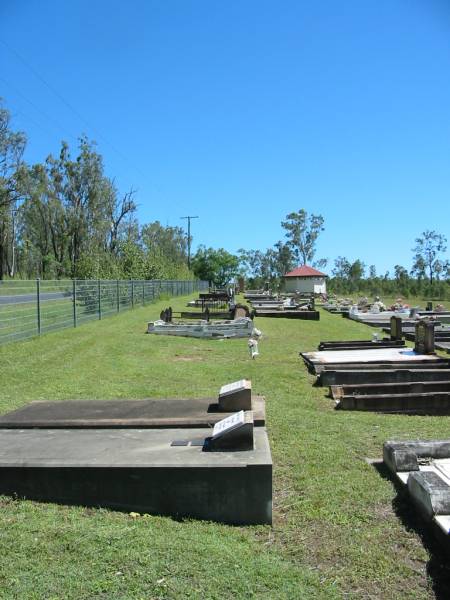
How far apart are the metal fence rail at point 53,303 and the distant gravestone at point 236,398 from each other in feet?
28.2

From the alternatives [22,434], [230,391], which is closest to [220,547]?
[230,391]

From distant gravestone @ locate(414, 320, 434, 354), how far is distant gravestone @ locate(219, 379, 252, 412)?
7130 millimetres

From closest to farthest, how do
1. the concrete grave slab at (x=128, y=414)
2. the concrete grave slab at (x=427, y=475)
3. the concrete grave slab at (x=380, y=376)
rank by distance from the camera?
the concrete grave slab at (x=427, y=475) < the concrete grave slab at (x=128, y=414) < the concrete grave slab at (x=380, y=376)

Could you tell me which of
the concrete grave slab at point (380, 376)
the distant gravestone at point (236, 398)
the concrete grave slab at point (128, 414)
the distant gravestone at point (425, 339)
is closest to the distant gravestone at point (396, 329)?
the distant gravestone at point (425, 339)

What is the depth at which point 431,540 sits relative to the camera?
314cm

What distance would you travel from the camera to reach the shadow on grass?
2.75 metres

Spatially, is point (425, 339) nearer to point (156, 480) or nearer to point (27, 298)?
point (156, 480)

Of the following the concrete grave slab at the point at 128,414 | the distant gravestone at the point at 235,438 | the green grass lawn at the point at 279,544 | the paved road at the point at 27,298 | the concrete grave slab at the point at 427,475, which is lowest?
the green grass lawn at the point at 279,544

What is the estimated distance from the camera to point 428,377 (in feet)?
26.2

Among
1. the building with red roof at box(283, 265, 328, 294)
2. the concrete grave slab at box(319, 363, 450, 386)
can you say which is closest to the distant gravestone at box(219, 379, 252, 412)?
the concrete grave slab at box(319, 363, 450, 386)

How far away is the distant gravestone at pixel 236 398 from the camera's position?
15.7ft

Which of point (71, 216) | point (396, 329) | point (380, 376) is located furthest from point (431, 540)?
point (71, 216)

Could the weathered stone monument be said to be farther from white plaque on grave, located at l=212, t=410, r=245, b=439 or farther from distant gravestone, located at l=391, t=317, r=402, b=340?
white plaque on grave, located at l=212, t=410, r=245, b=439

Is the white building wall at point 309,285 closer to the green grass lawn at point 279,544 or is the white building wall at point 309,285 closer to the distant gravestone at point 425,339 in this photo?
the distant gravestone at point 425,339
